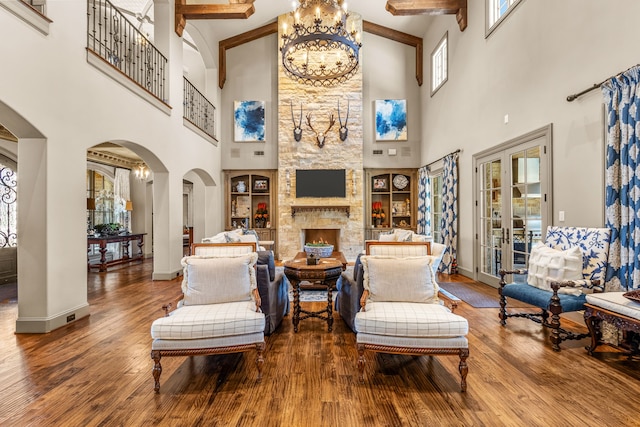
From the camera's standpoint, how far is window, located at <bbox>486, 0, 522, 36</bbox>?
5.26 meters

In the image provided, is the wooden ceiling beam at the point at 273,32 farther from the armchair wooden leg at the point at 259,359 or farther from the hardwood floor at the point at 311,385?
the armchair wooden leg at the point at 259,359

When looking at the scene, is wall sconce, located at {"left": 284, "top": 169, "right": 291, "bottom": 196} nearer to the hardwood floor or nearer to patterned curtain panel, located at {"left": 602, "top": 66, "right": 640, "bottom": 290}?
the hardwood floor

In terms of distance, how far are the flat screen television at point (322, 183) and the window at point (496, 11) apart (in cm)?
474

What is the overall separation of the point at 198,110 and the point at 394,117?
5326mm

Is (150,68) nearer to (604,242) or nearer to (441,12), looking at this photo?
(441,12)

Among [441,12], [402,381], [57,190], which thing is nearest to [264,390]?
[402,381]

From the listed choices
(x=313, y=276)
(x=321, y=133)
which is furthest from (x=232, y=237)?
(x=321, y=133)

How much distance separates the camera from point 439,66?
830 cm

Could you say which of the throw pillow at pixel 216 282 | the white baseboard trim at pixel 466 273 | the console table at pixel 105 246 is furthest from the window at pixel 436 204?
the console table at pixel 105 246

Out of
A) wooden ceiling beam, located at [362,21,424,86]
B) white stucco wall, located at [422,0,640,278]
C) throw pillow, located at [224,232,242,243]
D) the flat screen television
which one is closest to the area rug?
white stucco wall, located at [422,0,640,278]

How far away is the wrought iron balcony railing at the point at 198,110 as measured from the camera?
776 centimetres

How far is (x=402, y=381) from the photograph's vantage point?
Answer: 260 centimetres

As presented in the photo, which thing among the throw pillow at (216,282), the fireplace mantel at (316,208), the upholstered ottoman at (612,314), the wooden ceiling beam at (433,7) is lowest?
the upholstered ottoman at (612,314)

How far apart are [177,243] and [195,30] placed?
16.7 feet
